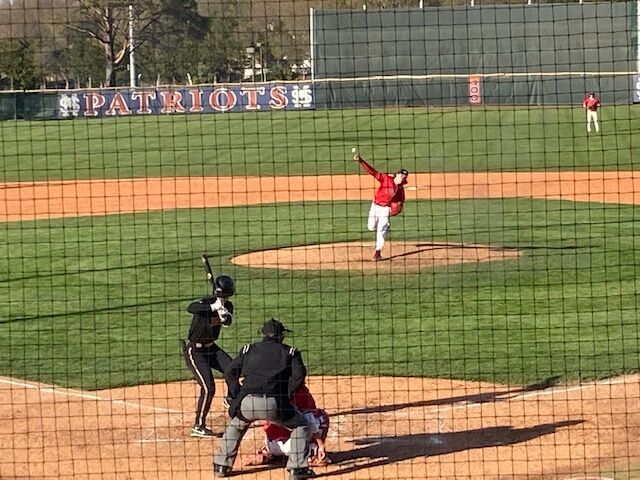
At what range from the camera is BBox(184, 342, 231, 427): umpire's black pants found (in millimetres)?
10422

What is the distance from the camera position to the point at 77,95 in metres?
49.2

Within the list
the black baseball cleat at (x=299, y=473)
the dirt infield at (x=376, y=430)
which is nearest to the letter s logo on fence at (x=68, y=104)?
the dirt infield at (x=376, y=430)

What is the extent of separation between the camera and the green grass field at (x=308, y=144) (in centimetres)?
3491

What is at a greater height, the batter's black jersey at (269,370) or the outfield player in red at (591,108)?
the outfield player in red at (591,108)

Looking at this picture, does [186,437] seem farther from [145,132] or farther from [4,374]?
[145,132]

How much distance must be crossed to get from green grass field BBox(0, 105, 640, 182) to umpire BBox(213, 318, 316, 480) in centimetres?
2237

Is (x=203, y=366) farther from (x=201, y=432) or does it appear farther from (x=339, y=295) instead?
(x=339, y=295)

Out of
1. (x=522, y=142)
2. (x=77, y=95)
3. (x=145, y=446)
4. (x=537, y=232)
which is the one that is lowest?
(x=145, y=446)

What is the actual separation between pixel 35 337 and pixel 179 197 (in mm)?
14143

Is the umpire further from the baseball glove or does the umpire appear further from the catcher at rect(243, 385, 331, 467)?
the baseball glove

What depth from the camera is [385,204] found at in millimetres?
18422

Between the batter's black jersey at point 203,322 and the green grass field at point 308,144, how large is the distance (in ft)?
69.5

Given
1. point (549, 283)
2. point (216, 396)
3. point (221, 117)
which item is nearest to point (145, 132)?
point (221, 117)

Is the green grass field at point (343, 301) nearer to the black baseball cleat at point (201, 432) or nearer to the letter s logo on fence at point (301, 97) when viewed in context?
the black baseball cleat at point (201, 432)
